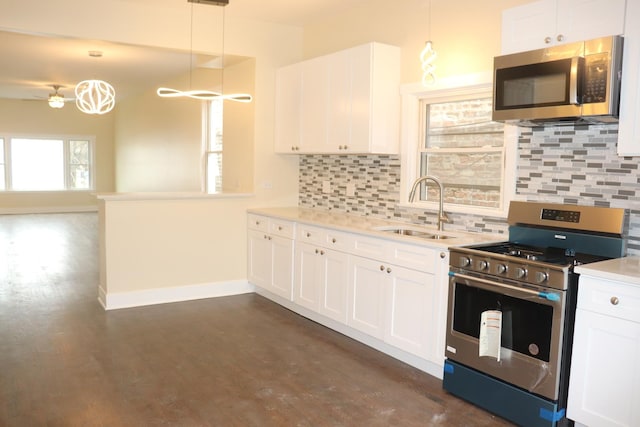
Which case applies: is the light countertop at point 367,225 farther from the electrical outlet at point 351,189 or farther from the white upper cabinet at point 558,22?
the white upper cabinet at point 558,22

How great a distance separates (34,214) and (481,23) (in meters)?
11.9

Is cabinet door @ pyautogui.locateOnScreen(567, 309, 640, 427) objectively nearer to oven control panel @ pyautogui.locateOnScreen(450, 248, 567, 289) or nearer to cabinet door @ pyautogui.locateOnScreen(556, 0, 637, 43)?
oven control panel @ pyautogui.locateOnScreen(450, 248, 567, 289)

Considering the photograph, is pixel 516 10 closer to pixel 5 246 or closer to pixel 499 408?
pixel 499 408

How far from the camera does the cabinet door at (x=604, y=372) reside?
7.80ft

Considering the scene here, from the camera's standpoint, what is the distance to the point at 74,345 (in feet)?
12.8

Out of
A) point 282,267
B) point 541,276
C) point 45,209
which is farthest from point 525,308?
point 45,209

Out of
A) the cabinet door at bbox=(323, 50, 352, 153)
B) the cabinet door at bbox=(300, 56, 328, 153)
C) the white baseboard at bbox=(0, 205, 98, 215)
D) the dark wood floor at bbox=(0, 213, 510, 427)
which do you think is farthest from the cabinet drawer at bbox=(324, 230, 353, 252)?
the white baseboard at bbox=(0, 205, 98, 215)

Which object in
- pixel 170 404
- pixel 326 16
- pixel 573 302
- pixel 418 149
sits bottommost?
pixel 170 404

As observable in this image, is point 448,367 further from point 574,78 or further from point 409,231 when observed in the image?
point 574,78

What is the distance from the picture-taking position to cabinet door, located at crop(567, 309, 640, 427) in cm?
238

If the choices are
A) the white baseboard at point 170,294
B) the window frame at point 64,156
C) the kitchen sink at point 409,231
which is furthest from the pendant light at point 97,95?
the window frame at point 64,156

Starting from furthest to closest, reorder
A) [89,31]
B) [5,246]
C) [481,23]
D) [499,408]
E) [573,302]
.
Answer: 1. [5,246]
2. [89,31]
3. [481,23]
4. [499,408]
5. [573,302]

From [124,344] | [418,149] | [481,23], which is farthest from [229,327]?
[481,23]

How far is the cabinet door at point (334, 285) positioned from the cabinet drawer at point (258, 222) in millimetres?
1033
